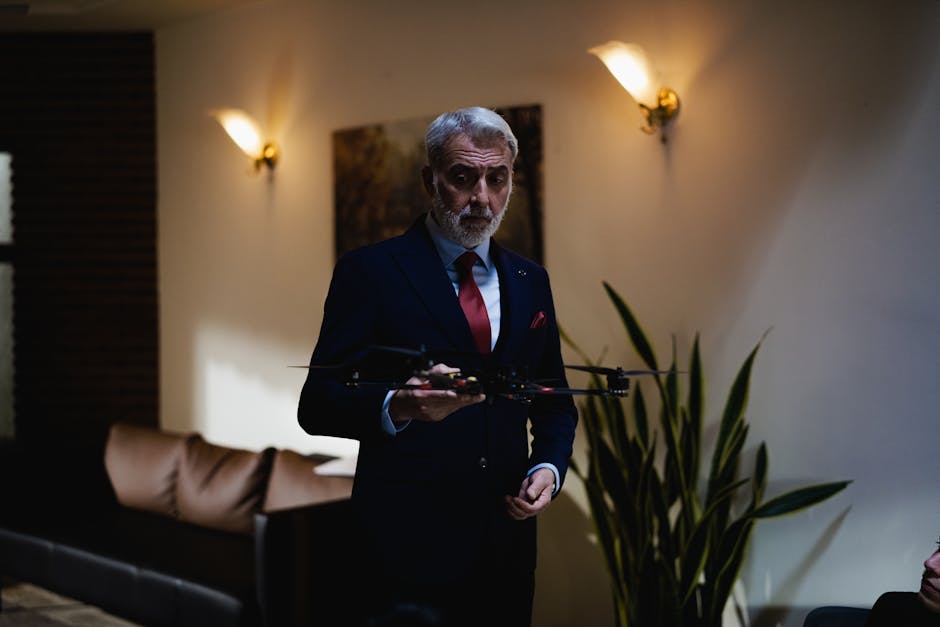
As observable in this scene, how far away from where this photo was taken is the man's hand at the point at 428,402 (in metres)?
1.27

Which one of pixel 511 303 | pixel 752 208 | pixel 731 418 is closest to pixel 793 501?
pixel 731 418

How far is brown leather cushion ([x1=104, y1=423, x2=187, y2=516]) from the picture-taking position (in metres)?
4.45

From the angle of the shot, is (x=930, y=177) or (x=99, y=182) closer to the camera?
(x=930, y=177)

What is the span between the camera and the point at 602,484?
3205 mm

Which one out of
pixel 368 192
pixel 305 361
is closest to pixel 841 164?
pixel 368 192

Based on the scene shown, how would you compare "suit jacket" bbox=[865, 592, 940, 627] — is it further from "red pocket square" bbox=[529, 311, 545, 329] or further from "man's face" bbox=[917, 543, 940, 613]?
"red pocket square" bbox=[529, 311, 545, 329]

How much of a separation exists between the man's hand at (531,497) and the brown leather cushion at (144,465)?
3.23 m

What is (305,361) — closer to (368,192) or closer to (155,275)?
(368,192)

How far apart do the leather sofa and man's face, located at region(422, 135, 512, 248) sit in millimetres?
2075

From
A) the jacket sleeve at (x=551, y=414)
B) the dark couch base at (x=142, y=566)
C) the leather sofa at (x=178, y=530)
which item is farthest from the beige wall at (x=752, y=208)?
the jacket sleeve at (x=551, y=414)

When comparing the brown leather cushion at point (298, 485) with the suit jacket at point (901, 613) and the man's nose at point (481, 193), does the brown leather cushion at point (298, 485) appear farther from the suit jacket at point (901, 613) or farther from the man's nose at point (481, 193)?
the man's nose at point (481, 193)

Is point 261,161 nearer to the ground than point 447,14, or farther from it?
nearer to the ground

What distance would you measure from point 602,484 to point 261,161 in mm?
2576

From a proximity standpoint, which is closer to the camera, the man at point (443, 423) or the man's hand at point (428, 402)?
the man's hand at point (428, 402)
